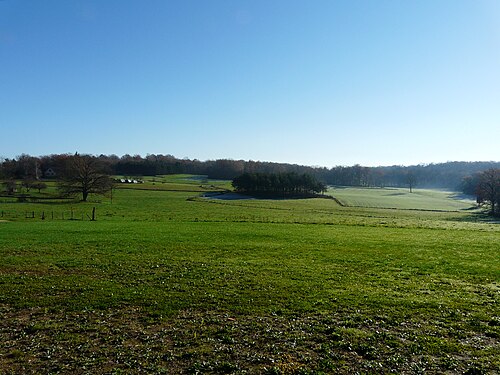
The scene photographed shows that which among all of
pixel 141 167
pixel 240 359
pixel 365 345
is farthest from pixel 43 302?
pixel 141 167

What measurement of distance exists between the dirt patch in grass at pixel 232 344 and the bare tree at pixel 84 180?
266 feet

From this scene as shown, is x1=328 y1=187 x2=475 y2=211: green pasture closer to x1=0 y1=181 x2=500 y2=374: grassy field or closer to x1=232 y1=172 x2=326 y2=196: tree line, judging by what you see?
x1=232 y1=172 x2=326 y2=196: tree line

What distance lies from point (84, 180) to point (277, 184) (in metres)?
62.6

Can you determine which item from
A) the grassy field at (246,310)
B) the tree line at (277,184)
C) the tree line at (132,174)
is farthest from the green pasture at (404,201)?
the grassy field at (246,310)

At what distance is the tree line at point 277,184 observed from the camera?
126812 mm

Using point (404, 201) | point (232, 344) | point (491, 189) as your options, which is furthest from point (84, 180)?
point (491, 189)

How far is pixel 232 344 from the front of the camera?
1080cm

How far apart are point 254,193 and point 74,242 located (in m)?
98.6

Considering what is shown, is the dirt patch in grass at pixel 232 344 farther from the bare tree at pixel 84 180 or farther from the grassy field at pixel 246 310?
the bare tree at pixel 84 180

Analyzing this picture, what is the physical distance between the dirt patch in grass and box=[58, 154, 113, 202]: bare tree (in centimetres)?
8122

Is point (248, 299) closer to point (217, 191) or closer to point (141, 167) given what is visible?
point (217, 191)

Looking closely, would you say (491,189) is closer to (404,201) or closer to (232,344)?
(404,201)

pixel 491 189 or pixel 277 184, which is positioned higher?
pixel 491 189

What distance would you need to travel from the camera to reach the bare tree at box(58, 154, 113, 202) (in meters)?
88.9
